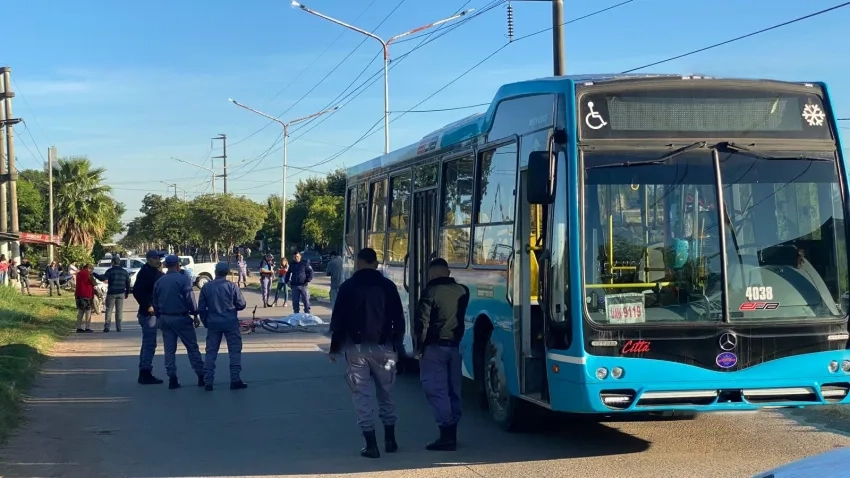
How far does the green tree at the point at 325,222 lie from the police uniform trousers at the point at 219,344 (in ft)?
193

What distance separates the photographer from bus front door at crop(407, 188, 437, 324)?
11523 mm

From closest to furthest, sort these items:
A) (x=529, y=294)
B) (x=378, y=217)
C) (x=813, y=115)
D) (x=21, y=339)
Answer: (x=813, y=115) → (x=529, y=294) → (x=378, y=217) → (x=21, y=339)

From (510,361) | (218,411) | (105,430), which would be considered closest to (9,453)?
(105,430)

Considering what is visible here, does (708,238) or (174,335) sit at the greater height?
(708,238)

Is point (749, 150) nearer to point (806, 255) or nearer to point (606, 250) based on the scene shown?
point (806, 255)

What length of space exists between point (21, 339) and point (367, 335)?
1252 cm

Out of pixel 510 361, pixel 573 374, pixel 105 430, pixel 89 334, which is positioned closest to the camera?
pixel 573 374

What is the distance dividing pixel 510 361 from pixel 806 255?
273 cm

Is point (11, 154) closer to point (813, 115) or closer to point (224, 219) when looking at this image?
point (224, 219)

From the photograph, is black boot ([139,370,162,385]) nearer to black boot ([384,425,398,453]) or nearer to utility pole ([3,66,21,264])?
black boot ([384,425,398,453])

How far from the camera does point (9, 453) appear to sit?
9055 mm

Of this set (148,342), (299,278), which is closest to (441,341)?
(148,342)

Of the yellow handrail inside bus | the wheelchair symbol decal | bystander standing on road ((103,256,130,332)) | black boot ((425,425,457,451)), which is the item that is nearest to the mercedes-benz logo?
the yellow handrail inside bus

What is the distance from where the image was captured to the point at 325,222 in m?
73.6
